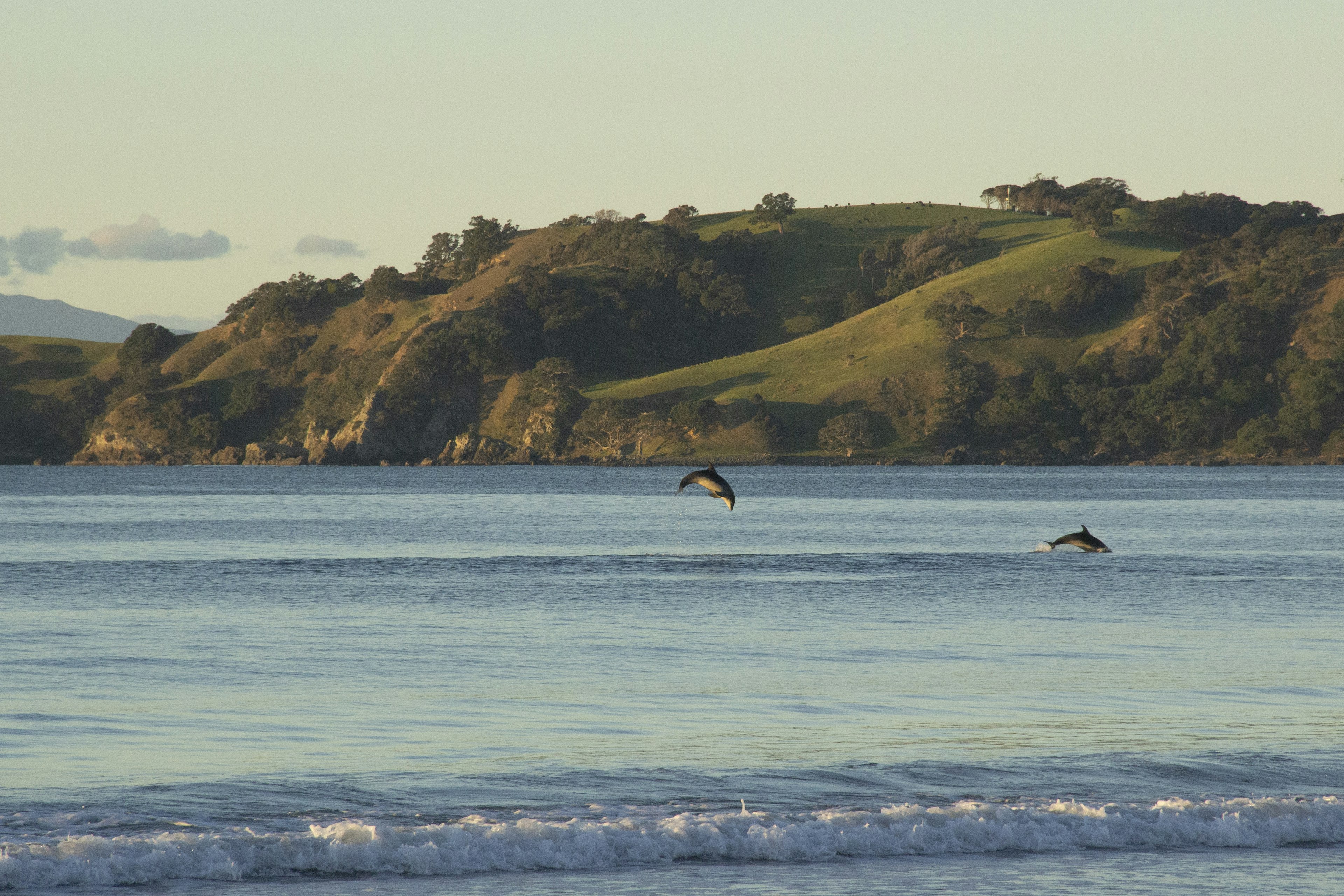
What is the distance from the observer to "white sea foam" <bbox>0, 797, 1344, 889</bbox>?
1461cm

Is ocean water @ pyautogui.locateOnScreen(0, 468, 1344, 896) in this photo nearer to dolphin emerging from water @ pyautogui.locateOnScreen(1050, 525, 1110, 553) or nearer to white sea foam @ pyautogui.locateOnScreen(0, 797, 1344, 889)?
white sea foam @ pyautogui.locateOnScreen(0, 797, 1344, 889)

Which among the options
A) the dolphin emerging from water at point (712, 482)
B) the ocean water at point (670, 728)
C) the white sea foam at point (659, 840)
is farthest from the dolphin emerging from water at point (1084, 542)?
the white sea foam at point (659, 840)

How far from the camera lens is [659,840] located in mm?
15609

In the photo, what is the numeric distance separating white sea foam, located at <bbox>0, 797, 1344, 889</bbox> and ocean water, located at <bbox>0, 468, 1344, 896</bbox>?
3 centimetres

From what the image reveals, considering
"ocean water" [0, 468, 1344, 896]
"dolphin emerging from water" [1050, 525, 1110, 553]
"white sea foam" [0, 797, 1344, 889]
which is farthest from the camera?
"dolphin emerging from water" [1050, 525, 1110, 553]

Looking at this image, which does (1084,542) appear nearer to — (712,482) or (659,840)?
(712,482)

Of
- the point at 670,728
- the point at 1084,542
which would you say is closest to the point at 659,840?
the point at 670,728

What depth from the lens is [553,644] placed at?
32719 mm

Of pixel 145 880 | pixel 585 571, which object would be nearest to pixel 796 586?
pixel 585 571

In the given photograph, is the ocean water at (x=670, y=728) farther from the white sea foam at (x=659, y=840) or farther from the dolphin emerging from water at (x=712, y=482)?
the dolphin emerging from water at (x=712, y=482)

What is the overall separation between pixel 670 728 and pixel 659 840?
6.30 metres

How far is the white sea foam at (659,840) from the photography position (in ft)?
47.9

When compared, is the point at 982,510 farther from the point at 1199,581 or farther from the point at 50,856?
the point at 50,856

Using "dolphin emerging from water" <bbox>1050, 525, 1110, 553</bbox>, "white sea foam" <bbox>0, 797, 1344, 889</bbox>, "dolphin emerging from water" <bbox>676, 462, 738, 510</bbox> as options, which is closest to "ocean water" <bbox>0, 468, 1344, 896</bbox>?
"white sea foam" <bbox>0, 797, 1344, 889</bbox>
